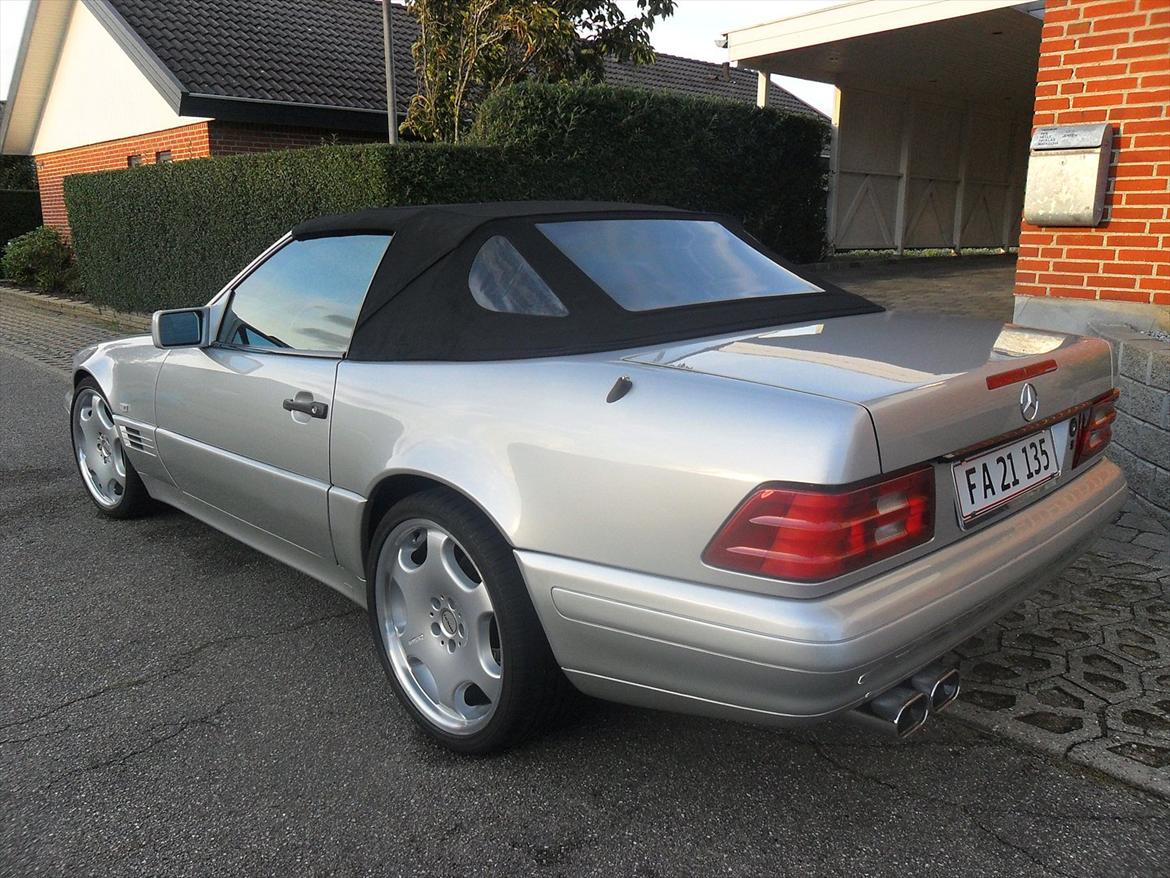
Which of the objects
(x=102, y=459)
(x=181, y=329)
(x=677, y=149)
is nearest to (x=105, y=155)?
(x=677, y=149)

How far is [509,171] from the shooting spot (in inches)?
380

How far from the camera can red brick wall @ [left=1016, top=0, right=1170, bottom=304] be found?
4969mm

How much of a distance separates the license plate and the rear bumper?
0.07 metres

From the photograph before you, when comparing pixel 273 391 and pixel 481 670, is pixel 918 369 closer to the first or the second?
pixel 481 670

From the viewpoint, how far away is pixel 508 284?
2.71 m

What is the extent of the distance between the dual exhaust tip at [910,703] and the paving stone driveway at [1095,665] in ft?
2.08

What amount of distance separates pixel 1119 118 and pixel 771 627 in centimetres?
456

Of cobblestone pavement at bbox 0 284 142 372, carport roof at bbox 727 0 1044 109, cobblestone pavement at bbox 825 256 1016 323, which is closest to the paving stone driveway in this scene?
cobblestone pavement at bbox 825 256 1016 323

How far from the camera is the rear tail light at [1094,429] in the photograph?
2662 millimetres

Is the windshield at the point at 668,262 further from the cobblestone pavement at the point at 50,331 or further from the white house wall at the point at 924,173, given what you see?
the white house wall at the point at 924,173

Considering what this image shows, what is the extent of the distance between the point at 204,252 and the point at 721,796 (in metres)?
10.8

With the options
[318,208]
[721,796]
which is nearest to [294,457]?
[721,796]

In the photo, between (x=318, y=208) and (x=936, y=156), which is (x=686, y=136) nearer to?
(x=318, y=208)

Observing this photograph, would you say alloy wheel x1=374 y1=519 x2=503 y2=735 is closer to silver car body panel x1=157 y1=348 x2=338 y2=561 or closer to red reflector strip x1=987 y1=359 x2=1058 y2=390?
silver car body panel x1=157 y1=348 x2=338 y2=561
